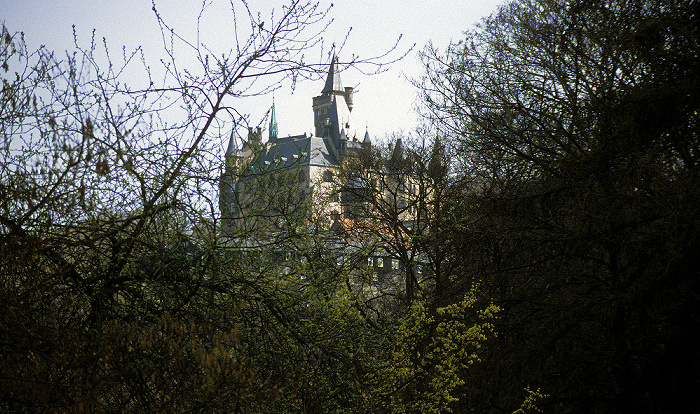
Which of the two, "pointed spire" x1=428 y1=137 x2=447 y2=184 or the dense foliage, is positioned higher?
"pointed spire" x1=428 y1=137 x2=447 y2=184

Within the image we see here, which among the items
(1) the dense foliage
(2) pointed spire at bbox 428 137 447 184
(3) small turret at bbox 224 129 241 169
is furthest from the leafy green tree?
(2) pointed spire at bbox 428 137 447 184

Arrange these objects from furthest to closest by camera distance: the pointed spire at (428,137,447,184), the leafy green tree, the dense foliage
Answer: the pointed spire at (428,137,447,184), the leafy green tree, the dense foliage

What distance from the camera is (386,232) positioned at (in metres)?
14.7

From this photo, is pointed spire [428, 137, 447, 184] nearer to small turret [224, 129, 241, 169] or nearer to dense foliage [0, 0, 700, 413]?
dense foliage [0, 0, 700, 413]

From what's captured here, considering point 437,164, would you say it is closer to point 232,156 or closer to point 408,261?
point 408,261

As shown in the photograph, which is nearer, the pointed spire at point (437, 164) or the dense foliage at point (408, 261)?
the dense foliage at point (408, 261)

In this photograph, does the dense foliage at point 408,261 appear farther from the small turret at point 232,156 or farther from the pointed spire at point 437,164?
the pointed spire at point 437,164

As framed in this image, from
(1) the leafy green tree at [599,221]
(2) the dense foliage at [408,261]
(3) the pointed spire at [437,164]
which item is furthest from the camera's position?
(3) the pointed spire at [437,164]

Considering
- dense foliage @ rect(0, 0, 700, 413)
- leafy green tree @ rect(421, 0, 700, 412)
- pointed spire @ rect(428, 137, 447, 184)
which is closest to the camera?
dense foliage @ rect(0, 0, 700, 413)

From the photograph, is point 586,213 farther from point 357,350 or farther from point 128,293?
point 128,293

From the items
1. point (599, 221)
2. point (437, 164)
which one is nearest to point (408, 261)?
point (599, 221)

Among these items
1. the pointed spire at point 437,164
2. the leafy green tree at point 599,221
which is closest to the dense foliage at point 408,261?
the leafy green tree at point 599,221

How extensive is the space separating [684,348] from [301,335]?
12.4 ft

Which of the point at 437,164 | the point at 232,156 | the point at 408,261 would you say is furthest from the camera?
the point at 437,164
